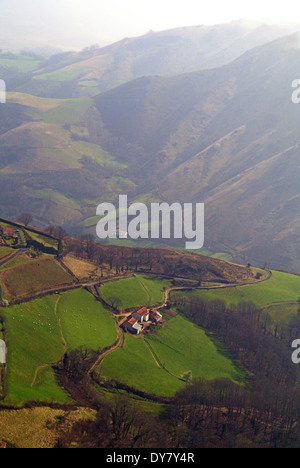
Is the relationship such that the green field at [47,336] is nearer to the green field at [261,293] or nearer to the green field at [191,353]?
the green field at [191,353]

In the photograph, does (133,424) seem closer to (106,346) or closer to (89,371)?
(89,371)

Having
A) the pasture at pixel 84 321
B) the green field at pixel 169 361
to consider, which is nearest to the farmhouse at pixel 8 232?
the pasture at pixel 84 321

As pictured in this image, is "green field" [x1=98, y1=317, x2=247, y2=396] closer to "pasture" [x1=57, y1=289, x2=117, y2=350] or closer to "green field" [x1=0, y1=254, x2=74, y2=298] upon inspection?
"pasture" [x1=57, y1=289, x2=117, y2=350]

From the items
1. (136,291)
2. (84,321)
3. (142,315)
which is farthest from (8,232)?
(142,315)

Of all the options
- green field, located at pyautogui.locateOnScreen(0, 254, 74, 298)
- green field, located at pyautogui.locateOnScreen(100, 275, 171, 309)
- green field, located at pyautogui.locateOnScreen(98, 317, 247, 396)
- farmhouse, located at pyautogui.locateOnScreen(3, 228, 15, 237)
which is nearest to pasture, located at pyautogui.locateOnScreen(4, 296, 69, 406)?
green field, located at pyautogui.locateOnScreen(0, 254, 74, 298)

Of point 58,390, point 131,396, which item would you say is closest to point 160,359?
point 131,396
